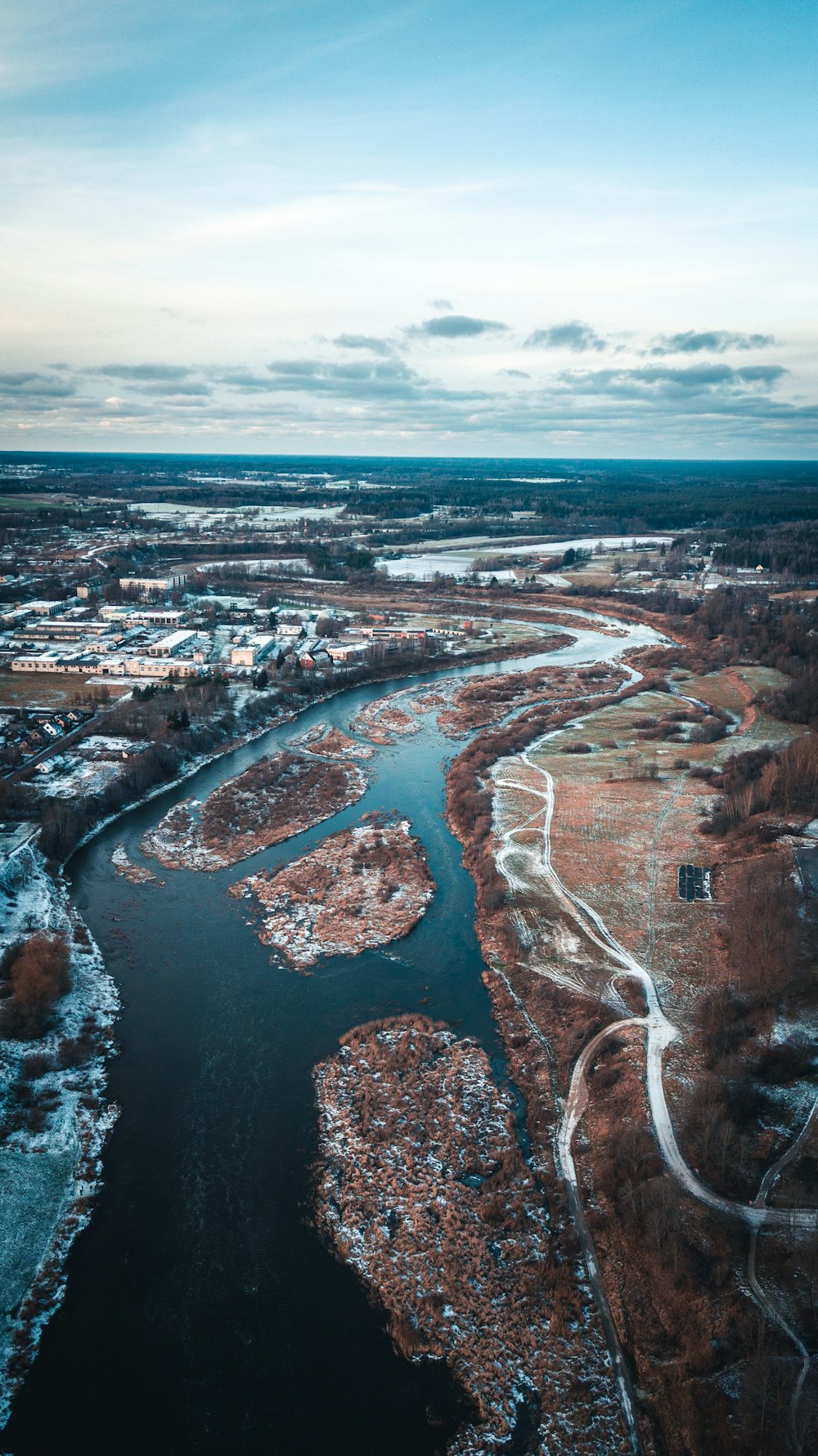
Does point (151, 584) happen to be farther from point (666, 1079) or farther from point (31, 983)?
point (666, 1079)

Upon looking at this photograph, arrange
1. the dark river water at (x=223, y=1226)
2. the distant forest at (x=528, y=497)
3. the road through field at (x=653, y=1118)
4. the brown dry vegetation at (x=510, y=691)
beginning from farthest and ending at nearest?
the distant forest at (x=528, y=497) < the brown dry vegetation at (x=510, y=691) < the road through field at (x=653, y=1118) < the dark river water at (x=223, y=1226)

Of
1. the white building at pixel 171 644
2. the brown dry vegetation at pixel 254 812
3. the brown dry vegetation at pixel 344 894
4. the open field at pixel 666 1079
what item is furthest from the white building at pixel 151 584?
the brown dry vegetation at pixel 344 894

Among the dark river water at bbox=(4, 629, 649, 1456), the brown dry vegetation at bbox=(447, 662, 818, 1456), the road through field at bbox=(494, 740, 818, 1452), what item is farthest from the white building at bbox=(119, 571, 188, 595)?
the road through field at bbox=(494, 740, 818, 1452)

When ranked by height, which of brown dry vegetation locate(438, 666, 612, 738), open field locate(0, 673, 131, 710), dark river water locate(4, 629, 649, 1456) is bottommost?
dark river water locate(4, 629, 649, 1456)

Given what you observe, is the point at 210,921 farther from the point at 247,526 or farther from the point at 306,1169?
the point at 247,526

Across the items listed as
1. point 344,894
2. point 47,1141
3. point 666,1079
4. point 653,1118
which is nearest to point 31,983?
point 47,1141

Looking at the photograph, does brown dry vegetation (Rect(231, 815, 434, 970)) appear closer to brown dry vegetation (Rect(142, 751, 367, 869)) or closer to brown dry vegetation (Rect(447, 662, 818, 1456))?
brown dry vegetation (Rect(142, 751, 367, 869))

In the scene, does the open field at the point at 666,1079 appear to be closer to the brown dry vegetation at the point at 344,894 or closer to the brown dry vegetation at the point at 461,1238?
the brown dry vegetation at the point at 461,1238

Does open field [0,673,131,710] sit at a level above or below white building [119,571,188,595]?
below

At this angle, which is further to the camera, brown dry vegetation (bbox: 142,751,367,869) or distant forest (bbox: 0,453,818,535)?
distant forest (bbox: 0,453,818,535)
